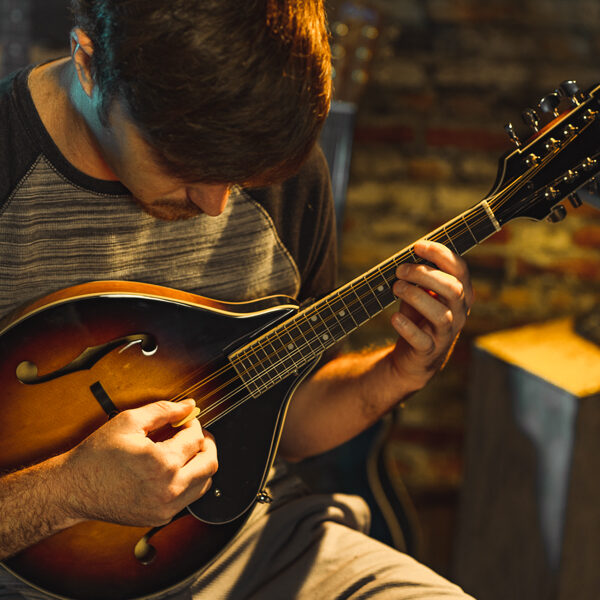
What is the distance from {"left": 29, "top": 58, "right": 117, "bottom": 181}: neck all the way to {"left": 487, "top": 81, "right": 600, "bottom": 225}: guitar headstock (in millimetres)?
589

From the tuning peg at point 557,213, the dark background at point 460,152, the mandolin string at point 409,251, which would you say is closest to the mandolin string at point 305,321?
the mandolin string at point 409,251

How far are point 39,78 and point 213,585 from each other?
813mm

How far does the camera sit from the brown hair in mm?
805

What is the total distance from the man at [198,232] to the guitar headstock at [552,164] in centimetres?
13

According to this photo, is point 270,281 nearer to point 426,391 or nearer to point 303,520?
point 303,520

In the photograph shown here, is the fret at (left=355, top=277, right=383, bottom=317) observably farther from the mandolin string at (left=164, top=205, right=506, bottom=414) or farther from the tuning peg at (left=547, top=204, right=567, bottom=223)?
the tuning peg at (left=547, top=204, right=567, bottom=223)

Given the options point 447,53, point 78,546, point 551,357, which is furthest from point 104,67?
point 447,53

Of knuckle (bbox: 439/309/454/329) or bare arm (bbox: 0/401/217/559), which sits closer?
bare arm (bbox: 0/401/217/559)

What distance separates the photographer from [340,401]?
1270 millimetres

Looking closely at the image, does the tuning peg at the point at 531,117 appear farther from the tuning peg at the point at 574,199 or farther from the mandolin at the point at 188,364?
the tuning peg at the point at 574,199

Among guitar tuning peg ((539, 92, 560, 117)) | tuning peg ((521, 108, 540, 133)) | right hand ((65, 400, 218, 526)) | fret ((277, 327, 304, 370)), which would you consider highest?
guitar tuning peg ((539, 92, 560, 117))

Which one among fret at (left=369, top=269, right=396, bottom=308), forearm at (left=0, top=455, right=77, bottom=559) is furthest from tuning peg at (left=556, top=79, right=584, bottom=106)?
forearm at (left=0, top=455, right=77, bottom=559)

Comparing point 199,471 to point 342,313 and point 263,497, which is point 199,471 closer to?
point 263,497

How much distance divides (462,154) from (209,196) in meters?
1.47
